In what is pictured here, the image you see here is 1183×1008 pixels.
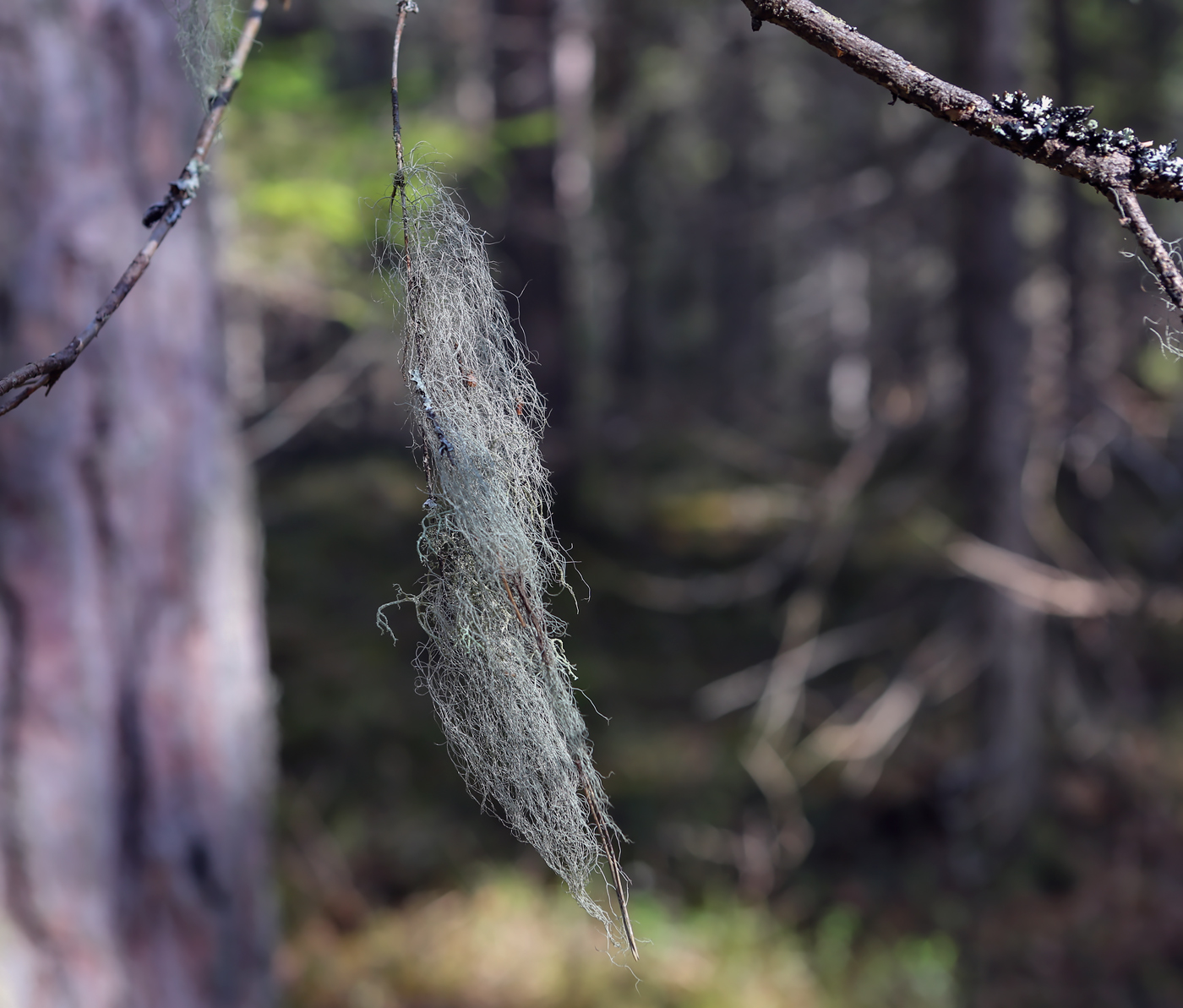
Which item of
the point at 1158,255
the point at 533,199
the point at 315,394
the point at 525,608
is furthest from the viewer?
the point at 533,199

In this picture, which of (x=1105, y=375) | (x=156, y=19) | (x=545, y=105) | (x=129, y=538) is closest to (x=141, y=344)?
(x=129, y=538)

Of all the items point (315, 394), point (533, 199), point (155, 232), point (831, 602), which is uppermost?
point (533, 199)

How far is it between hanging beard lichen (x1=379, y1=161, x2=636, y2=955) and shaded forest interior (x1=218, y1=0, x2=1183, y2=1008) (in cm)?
222

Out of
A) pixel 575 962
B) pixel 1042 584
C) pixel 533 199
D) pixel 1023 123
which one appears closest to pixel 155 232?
pixel 1023 123

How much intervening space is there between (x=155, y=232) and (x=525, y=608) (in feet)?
1.52

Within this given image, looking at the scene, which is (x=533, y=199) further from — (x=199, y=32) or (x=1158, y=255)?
(x=1158, y=255)

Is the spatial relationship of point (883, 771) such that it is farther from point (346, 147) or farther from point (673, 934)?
point (346, 147)

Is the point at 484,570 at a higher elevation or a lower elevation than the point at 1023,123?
lower

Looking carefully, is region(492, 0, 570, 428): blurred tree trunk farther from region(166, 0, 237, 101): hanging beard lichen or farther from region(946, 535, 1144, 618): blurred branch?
region(166, 0, 237, 101): hanging beard lichen

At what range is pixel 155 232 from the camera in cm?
74

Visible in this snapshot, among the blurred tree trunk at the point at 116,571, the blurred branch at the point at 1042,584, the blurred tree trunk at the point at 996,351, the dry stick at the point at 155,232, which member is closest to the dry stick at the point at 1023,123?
the dry stick at the point at 155,232

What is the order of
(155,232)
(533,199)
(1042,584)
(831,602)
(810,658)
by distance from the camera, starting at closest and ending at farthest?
(155,232) → (1042,584) → (810,658) → (533,199) → (831,602)

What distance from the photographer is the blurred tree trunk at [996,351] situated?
5.03 meters

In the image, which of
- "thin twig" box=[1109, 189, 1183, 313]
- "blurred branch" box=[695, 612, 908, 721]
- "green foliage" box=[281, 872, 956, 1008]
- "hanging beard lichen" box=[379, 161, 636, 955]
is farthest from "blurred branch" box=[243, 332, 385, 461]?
"thin twig" box=[1109, 189, 1183, 313]
